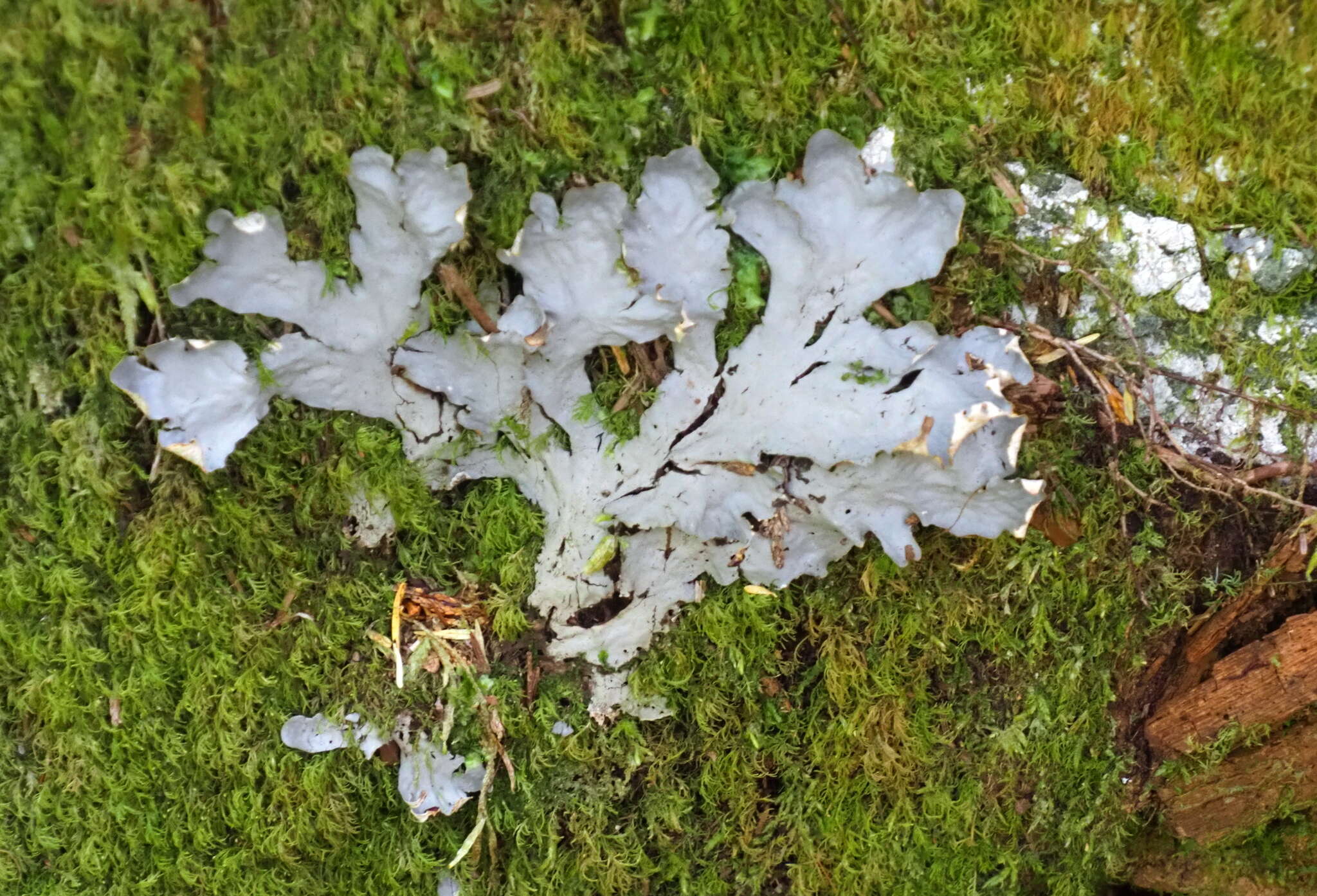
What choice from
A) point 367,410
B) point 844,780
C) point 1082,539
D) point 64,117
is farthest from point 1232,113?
point 64,117

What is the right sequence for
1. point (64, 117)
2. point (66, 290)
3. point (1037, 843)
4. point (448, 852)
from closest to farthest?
1. point (64, 117)
2. point (66, 290)
3. point (448, 852)
4. point (1037, 843)

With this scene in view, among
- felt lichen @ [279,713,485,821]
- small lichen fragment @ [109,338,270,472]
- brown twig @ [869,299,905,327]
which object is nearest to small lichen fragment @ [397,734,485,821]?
felt lichen @ [279,713,485,821]

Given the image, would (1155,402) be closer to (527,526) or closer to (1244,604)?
(1244,604)

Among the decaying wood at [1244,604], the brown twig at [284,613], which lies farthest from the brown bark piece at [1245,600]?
the brown twig at [284,613]

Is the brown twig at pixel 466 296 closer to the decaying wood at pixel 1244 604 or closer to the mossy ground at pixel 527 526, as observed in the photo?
the mossy ground at pixel 527 526

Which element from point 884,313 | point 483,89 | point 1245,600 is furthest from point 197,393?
point 1245,600

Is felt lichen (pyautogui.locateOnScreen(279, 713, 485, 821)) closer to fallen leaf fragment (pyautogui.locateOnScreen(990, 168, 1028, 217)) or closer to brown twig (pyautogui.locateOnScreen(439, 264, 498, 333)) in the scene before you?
brown twig (pyautogui.locateOnScreen(439, 264, 498, 333))

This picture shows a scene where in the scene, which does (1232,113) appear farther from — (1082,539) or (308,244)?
(308,244)
